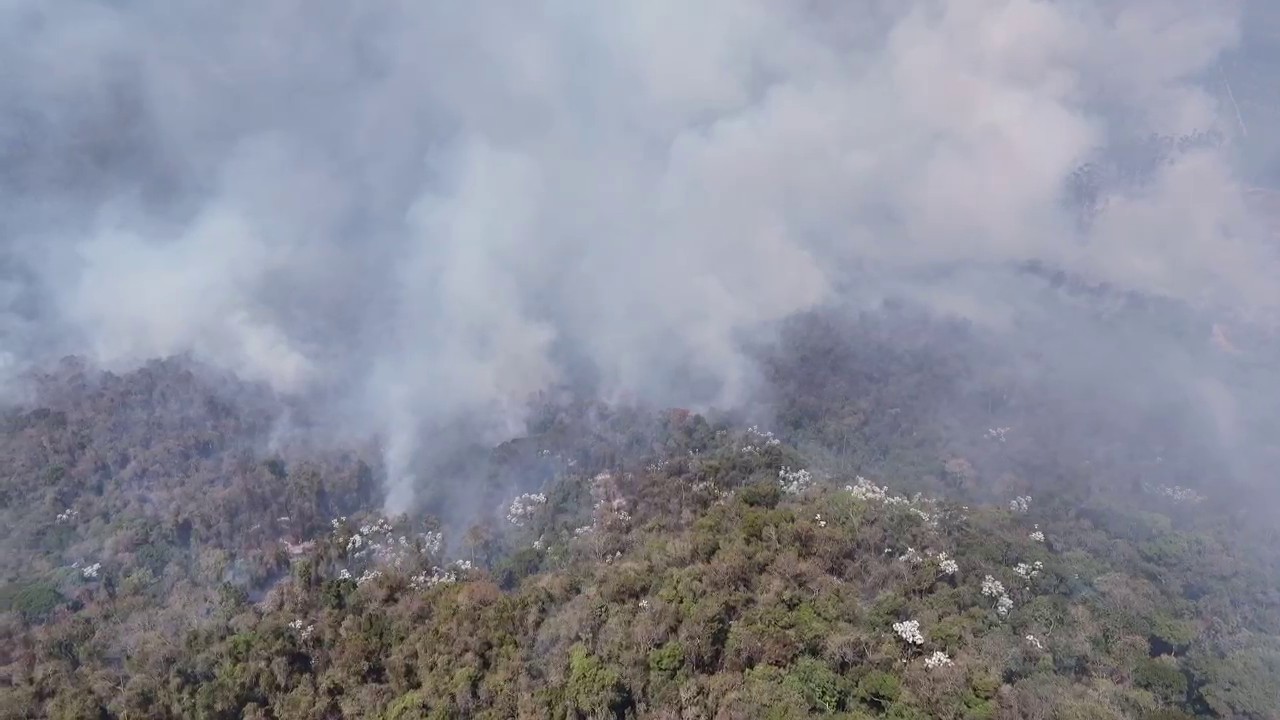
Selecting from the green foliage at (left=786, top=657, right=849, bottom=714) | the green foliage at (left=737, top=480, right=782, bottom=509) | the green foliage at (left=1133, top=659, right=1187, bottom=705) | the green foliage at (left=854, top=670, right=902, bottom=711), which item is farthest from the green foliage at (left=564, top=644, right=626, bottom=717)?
the green foliage at (left=1133, top=659, right=1187, bottom=705)

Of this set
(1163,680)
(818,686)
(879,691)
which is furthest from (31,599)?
(1163,680)

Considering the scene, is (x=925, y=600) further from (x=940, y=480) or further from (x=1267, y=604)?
(x=940, y=480)

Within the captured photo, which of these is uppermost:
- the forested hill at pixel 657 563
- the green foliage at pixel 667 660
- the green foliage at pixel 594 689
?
the forested hill at pixel 657 563

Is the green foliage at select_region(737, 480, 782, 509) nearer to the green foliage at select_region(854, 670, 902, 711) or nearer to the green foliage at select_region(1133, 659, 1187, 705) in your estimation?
the green foliage at select_region(854, 670, 902, 711)

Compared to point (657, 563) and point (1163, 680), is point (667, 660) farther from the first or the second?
point (1163, 680)

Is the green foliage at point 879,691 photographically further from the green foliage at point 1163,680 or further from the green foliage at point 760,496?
the green foliage at point 760,496

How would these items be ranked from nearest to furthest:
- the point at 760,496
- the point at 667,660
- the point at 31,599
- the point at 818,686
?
the point at 818,686 → the point at 667,660 → the point at 31,599 → the point at 760,496

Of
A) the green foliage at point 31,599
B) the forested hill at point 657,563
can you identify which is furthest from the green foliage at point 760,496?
the green foliage at point 31,599

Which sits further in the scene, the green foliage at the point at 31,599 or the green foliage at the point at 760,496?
the green foliage at the point at 760,496

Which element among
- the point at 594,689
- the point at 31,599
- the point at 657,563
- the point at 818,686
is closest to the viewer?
the point at 818,686

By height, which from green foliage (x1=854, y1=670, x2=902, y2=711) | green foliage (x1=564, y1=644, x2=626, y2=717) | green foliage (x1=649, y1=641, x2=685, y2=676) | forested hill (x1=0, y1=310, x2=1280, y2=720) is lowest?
green foliage (x1=854, y1=670, x2=902, y2=711)
